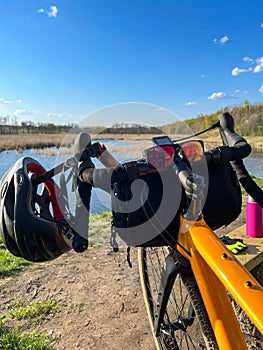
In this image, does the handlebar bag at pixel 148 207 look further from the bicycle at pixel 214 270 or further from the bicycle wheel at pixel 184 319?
the bicycle wheel at pixel 184 319

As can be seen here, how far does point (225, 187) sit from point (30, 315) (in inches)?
84.0

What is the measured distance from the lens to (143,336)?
7.44 ft

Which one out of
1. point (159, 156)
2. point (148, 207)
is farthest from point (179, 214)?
point (159, 156)

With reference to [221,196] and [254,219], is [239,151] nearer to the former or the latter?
[221,196]

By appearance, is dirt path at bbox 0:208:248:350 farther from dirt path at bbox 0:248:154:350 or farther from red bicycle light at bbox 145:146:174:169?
red bicycle light at bbox 145:146:174:169

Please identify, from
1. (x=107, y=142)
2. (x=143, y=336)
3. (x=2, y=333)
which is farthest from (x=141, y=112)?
(x=2, y=333)

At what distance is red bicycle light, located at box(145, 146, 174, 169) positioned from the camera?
0.91m

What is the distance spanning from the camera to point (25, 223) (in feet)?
3.03

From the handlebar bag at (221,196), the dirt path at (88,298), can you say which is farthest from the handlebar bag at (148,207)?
the dirt path at (88,298)

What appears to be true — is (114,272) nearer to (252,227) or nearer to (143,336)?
(143,336)

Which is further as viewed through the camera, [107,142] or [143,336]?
[143,336]

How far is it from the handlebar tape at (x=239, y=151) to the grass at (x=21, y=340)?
183 cm

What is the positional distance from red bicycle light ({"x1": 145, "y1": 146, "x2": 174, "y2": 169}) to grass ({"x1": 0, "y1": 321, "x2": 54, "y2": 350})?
6.05 feet

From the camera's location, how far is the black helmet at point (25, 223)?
0.93 metres
